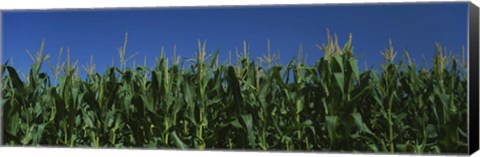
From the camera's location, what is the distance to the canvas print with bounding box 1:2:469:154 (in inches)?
258

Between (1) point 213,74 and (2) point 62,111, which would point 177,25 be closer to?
(1) point 213,74

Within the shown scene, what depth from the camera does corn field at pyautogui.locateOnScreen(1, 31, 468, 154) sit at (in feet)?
21.7

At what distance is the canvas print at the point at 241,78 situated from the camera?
6562 millimetres

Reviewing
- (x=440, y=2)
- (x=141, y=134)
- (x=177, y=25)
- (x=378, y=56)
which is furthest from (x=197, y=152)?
(x=440, y=2)

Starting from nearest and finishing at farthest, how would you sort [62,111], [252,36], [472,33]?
[472,33]
[252,36]
[62,111]

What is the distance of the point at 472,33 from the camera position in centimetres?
642

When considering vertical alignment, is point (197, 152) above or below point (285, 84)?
below

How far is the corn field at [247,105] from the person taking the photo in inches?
260

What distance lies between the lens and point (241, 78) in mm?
7039

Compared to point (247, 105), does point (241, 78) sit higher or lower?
higher

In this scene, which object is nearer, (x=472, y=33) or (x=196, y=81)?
(x=472, y=33)

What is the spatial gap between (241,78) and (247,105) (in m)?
0.21

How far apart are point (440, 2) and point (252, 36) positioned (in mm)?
1356

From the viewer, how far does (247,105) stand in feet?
23.0
